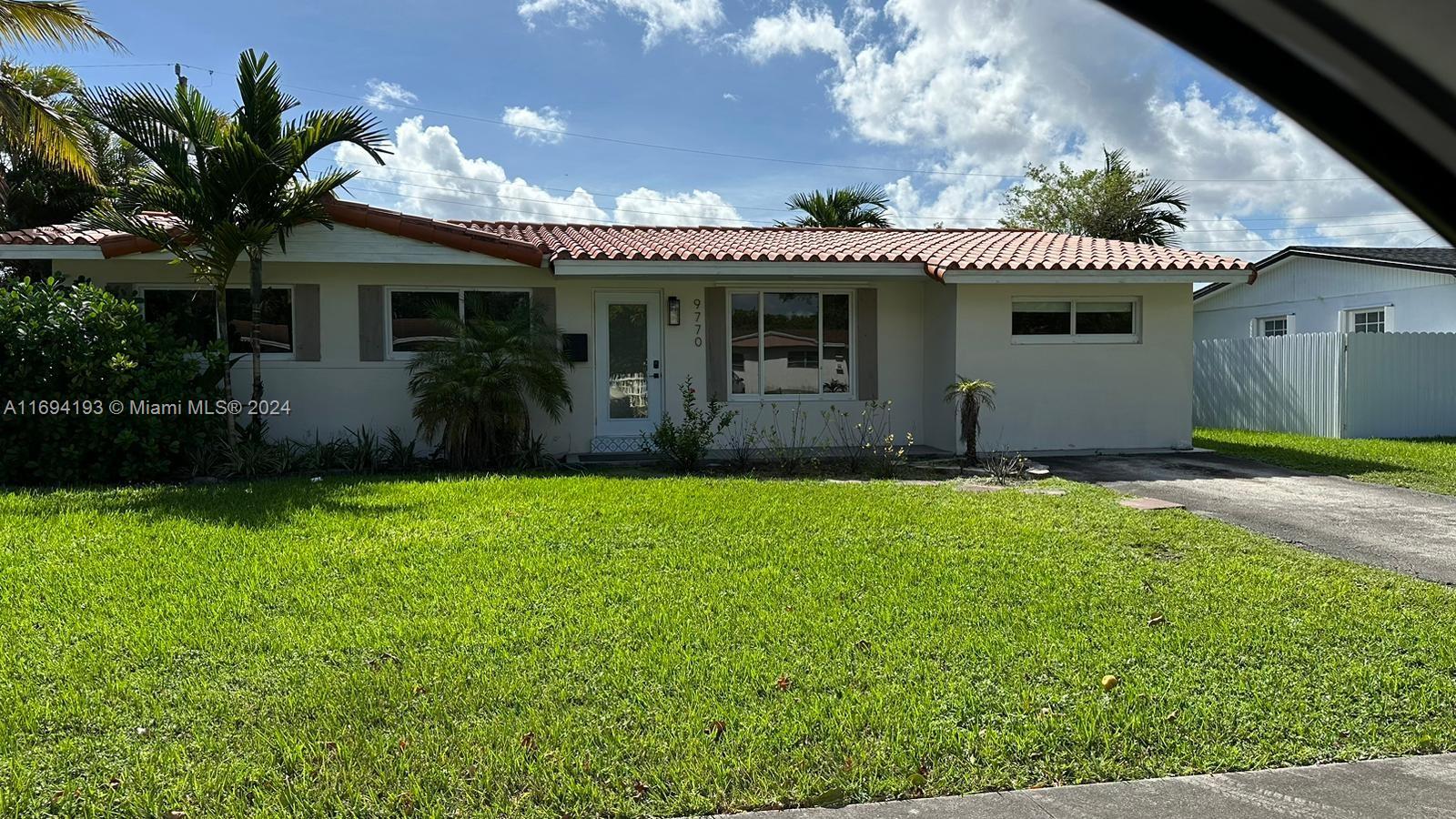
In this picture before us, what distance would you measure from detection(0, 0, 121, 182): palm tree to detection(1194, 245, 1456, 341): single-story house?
19.6m

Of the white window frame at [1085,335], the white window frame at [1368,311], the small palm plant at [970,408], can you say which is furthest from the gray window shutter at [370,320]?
the white window frame at [1368,311]

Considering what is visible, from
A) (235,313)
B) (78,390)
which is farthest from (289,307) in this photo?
(78,390)

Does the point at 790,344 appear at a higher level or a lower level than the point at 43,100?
lower

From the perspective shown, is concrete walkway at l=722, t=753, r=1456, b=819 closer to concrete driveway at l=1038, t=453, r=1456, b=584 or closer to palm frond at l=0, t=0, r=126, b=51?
concrete driveway at l=1038, t=453, r=1456, b=584

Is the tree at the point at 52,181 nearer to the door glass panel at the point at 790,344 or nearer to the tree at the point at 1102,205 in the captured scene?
the door glass panel at the point at 790,344

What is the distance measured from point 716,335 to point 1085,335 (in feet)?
17.9

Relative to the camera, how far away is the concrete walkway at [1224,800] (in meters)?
3.24

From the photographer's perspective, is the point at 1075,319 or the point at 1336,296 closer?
the point at 1075,319

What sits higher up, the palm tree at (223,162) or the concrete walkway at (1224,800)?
the palm tree at (223,162)

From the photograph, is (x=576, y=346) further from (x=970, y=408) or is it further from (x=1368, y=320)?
(x=1368, y=320)

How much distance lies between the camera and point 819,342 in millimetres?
14039

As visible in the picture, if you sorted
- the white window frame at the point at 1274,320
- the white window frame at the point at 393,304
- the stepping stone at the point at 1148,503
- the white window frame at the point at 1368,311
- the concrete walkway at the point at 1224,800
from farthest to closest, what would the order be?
1. the white window frame at the point at 1274,320
2. the white window frame at the point at 1368,311
3. the white window frame at the point at 393,304
4. the stepping stone at the point at 1148,503
5. the concrete walkway at the point at 1224,800

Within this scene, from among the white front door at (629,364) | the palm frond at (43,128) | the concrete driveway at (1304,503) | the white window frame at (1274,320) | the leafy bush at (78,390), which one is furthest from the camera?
the white window frame at (1274,320)

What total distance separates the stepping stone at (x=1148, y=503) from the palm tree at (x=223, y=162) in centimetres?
946
